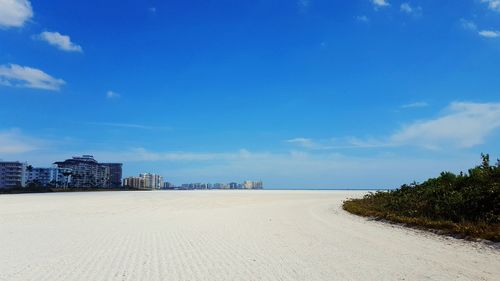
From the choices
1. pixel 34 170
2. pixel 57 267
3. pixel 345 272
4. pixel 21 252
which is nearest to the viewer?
pixel 345 272

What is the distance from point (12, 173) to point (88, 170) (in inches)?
1013

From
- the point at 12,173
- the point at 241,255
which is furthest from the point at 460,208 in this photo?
the point at 12,173

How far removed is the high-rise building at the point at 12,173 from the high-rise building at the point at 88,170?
1477 cm

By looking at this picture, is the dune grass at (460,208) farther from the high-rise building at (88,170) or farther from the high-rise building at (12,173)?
the high-rise building at (12,173)

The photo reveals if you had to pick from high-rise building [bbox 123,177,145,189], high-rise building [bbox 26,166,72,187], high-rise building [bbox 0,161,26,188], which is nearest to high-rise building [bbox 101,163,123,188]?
high-rise building [bbox 123,177,145,189]

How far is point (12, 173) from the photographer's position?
482 ft

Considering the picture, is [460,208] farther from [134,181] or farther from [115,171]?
[115,171]

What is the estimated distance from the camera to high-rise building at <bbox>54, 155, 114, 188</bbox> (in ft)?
490

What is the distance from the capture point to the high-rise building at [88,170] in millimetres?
149238

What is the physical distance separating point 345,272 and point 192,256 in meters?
3.12

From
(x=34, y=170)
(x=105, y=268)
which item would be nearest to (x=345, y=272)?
(x=105, y=268)

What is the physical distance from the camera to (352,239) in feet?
41.3

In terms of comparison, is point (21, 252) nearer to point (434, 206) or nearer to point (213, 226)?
point (213, 226)

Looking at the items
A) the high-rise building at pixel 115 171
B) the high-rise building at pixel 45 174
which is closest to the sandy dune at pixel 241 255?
the high-rise building at pixel 45 174
